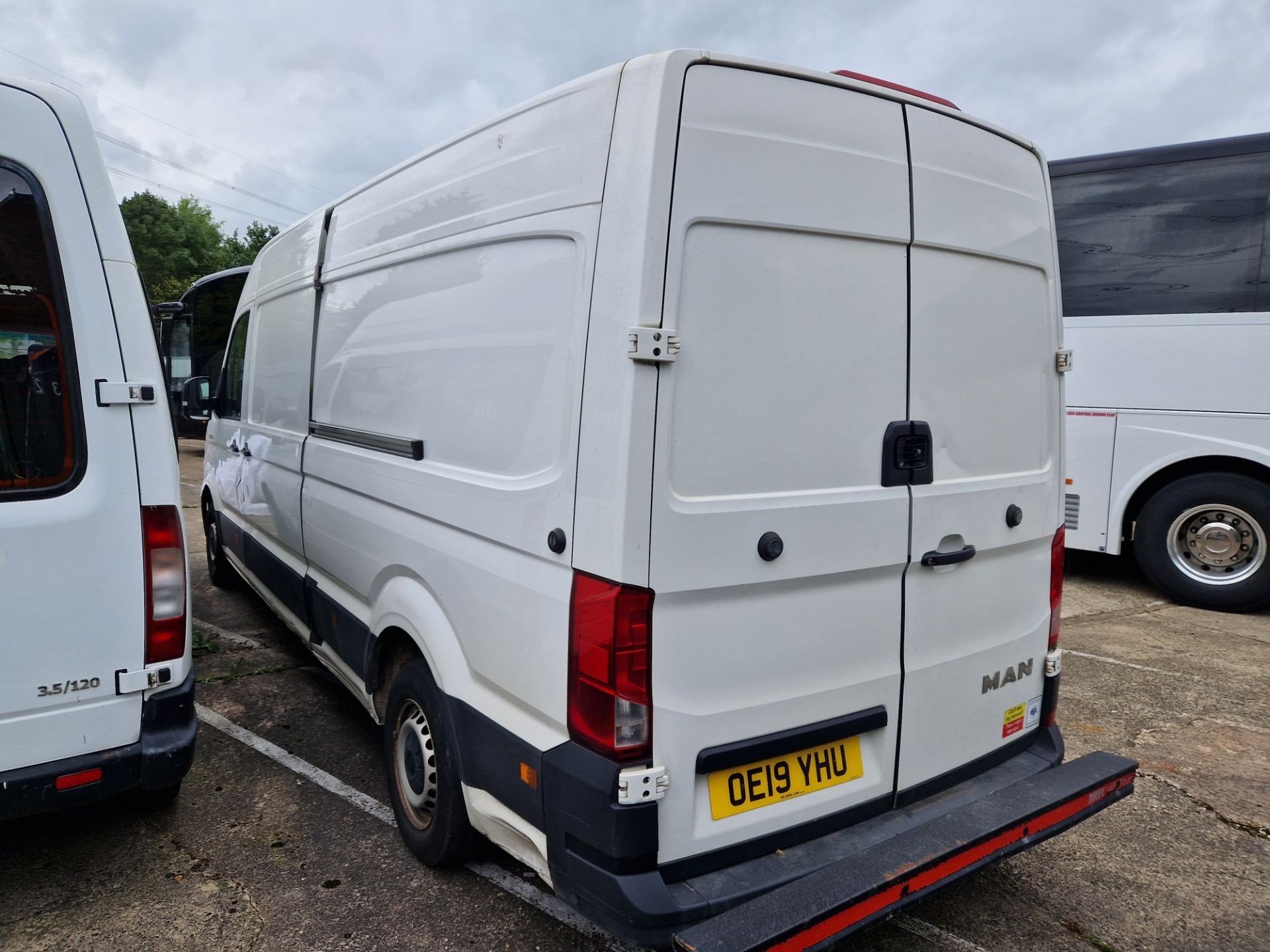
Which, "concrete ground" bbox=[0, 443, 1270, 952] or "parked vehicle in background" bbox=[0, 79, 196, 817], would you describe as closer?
"parked vehicle in background" bbox=[0, 79, 196, 817]

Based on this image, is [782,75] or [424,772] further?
[424,772]

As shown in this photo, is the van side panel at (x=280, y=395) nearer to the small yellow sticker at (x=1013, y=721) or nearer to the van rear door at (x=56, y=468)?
the van rear door at (x=56, y=468)

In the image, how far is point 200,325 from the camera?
13.8 m

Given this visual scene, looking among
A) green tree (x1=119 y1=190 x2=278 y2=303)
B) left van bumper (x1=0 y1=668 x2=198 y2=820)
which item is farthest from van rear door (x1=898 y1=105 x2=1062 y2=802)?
green tree (x1=119 y1=190 x2=278 y2=303)

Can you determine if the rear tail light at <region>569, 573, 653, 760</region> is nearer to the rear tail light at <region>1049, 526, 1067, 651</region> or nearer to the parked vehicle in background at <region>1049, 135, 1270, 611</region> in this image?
the rear tail light at <region>1049, 526, 1067, 651</region>

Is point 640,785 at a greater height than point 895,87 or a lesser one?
lesser

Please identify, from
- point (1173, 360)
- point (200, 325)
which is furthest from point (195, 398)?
point (200, 325)

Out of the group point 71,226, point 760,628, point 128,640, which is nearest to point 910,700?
point 760,628

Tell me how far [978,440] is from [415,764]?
2155mm

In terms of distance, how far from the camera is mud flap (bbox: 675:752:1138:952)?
6.33 feet

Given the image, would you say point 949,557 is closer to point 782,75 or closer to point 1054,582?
point 1054,582

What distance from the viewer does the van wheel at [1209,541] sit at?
6.21m

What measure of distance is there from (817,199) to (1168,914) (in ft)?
8.35

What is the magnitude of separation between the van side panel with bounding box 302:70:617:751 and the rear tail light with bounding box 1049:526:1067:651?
182 cm
